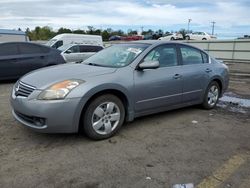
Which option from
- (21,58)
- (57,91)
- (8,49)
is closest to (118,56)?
(57,91)

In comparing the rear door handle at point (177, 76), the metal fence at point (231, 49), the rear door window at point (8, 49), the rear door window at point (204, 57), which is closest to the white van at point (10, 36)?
the rear door window at point (8, 49)

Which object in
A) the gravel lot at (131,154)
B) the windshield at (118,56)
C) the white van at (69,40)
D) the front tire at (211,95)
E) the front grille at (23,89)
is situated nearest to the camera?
the gravel lot at (131,154)

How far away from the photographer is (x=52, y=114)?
12.6 ft

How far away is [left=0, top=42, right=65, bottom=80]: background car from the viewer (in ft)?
30.8

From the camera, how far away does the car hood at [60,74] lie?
4.09 m

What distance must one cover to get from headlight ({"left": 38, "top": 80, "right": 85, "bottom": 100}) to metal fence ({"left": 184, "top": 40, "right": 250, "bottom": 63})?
64.9ft

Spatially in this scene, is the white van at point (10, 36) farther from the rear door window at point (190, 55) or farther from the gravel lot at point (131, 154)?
the rear door window at point (190, 55)

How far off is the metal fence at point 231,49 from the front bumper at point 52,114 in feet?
65.1

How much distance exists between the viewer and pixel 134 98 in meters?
4.61

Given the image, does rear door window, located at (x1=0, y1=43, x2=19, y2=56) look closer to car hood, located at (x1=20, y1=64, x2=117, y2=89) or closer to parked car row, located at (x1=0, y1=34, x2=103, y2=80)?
parked car row, located at (x1=0, y1=34, x2=103, y2=80)

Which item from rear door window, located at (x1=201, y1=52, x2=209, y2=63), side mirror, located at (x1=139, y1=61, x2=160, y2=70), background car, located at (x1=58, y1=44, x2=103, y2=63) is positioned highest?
side mirror, located at (x1=139, y1=61, x2=160, y2=70)

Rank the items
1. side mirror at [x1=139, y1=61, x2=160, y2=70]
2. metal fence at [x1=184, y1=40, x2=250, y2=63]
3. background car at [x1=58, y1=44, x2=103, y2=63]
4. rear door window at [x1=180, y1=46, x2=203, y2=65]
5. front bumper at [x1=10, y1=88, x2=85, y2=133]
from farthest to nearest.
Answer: metal fence at [x1=184, y1=40, x2=250, y2=63] → background car at [x1=58, y1=44, x2=103, y2=63] → rear door window at [x1=180, y1=46, x2=203, y2=65] → side mirror at [x1=139, y1=61, x2=160, y2=70] → front bumper at [x1=10, y1=88, x2=85, y2=133]

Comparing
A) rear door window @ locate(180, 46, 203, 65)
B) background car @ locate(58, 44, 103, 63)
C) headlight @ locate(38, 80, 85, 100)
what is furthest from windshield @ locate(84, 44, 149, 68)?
background car @ locate(58, 44, 103, 63)

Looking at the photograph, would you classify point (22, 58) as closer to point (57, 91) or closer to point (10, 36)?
point (57, 91)
